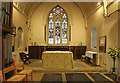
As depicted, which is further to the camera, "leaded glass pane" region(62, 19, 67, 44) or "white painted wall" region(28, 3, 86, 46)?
"leaded glass pane" region(62, 19, 67, 44)

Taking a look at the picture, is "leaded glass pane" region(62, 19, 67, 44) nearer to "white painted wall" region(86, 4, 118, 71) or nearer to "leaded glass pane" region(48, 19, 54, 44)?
"leaded glass pane" region(48, 19, 54, 44)

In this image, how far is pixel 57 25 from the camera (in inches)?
421

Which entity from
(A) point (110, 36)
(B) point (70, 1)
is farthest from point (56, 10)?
(A) point (110, 36)

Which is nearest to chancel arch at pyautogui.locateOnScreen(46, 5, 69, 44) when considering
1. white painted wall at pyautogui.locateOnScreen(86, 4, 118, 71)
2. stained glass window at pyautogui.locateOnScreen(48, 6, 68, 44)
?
stained glass window at pyautogui.locateOnScreen(48, 6, 68, 44)

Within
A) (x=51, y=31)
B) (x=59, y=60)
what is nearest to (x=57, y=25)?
(x=51, y=31)

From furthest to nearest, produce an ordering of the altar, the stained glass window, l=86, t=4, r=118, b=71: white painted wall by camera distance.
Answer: the stained glass window → the altar → l=86, t=4, r=118, b=71: white painted wall

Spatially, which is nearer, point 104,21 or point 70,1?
point 104,21

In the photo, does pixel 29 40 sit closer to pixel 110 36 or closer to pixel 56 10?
pixel 56 10

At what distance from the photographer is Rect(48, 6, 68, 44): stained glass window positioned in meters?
10.6

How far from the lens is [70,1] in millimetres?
10453

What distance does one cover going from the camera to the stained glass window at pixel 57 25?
1063cm

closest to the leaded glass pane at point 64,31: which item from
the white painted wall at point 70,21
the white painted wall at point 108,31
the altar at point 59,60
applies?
the white painted wall at point 70,21

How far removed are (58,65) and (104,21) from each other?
3641 millimetres

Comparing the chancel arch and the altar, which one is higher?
the chancel arch
